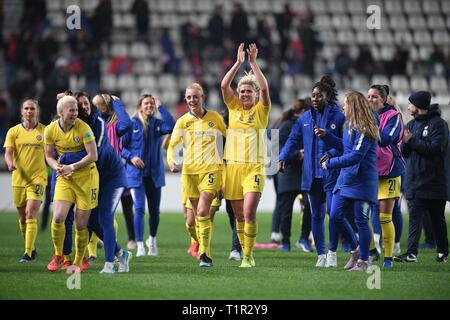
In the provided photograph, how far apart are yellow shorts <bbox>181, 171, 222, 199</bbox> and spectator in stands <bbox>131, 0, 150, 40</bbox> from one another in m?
16.6

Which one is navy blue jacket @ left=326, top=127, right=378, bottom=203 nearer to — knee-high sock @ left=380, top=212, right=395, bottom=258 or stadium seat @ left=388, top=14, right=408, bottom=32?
knee-high sock @ left=380, top=212, right=395, bottom=258

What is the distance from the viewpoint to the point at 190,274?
37.6 feet

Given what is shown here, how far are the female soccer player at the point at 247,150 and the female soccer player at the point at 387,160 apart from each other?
144 centimetres

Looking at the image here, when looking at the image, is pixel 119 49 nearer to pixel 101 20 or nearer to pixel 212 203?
pixel 101 20

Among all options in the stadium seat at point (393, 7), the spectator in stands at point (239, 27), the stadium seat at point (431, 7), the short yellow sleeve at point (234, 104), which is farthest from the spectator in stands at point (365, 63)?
the short yellow sleeve at point (234, 104)

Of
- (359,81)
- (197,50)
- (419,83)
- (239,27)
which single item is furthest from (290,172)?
(419,83)

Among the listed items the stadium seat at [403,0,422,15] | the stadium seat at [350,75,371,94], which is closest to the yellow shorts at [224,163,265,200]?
the stadium seat at [350,75,371,94]

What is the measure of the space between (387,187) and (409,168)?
97 cm

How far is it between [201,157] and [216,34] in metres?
16.0

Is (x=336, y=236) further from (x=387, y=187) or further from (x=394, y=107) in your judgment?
(x=394, y=107)

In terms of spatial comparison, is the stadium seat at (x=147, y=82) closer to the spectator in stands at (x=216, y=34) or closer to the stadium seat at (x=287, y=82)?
the spectator in stands at (x=216, y=34)

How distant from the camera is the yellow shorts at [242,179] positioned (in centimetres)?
1204

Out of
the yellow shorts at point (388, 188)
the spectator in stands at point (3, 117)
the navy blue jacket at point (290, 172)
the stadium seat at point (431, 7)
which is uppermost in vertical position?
the stadium seat at point (431, 7)

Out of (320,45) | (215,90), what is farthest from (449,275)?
(320,45)
